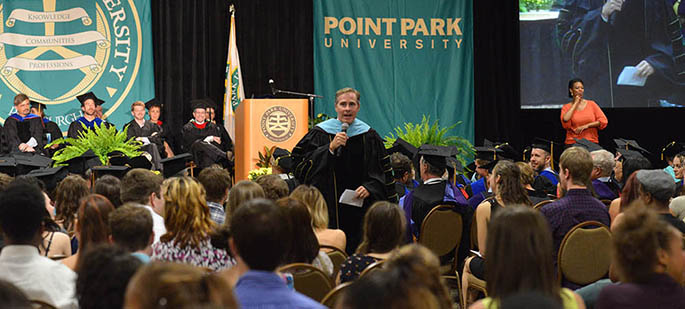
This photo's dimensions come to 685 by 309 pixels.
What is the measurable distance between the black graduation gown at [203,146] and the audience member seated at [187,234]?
674cm

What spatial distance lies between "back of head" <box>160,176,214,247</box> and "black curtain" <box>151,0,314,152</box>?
26.4 ft

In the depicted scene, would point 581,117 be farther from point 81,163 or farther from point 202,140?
point 81,163

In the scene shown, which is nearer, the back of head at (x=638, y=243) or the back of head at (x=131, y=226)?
the back of head at (x=638, y=243)

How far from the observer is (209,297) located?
4.79 feet

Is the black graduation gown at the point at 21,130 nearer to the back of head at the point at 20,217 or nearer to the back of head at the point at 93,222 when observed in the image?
the back of head at the point at 93,222

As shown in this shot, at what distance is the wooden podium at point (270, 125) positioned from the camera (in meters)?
8.02

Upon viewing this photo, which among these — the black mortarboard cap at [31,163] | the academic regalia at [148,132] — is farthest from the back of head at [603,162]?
the academic regalia at [148,132]

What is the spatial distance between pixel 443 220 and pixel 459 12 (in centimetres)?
770

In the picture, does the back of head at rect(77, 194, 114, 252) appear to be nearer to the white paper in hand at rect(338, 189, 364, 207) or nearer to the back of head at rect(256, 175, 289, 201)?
the back of head at rect(256, 175, 289, 201)

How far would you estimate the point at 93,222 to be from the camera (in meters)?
3.09

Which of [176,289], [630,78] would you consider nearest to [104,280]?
[176,289]

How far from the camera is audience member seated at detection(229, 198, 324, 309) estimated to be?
209 centimetres

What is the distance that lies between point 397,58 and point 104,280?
10.1 metres

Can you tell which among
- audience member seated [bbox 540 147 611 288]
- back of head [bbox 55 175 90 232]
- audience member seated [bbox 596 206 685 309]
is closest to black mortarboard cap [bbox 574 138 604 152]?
audience member seated [bbox 540 147 611 288]
